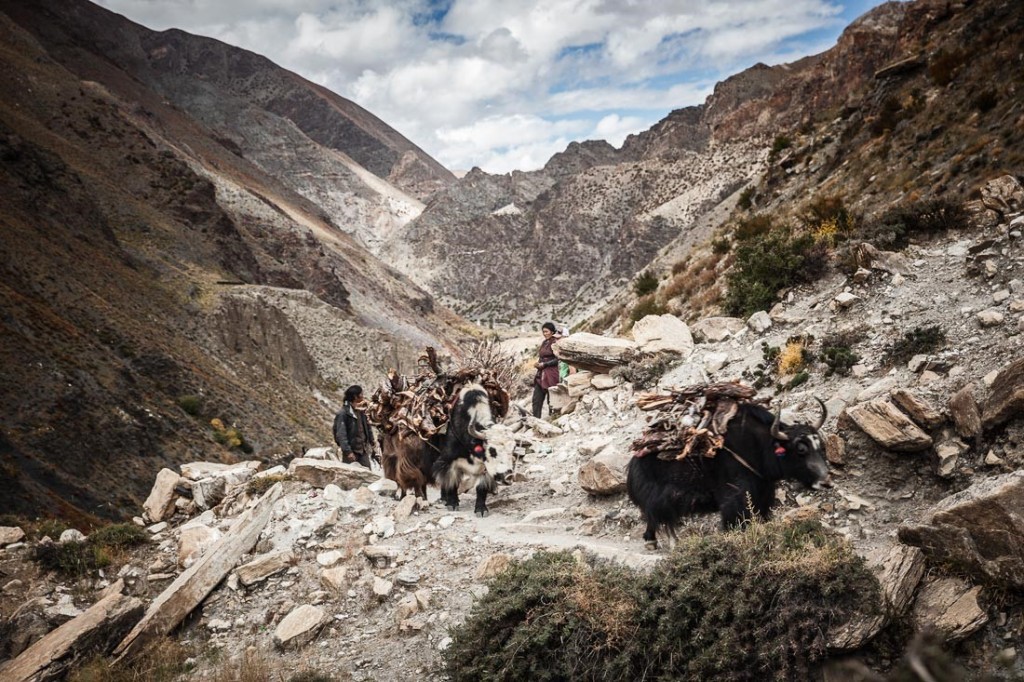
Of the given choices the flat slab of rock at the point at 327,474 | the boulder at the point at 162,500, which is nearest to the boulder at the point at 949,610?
the flat slab of rock at the point at 327,474

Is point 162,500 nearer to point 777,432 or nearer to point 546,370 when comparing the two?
point 546,370

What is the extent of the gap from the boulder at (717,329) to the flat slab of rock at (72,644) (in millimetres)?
10788

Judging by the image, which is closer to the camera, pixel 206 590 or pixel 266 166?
pixel 206 590

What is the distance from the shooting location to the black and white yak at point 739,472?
19.0 ft

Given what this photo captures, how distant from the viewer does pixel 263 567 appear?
7.11m

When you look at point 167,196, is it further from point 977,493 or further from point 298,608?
point 977,493

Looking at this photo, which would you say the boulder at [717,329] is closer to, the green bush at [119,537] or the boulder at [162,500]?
the boulder at [162,500]

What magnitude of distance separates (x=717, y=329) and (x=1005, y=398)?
291 inches

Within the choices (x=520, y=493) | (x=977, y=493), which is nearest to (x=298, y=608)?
(x=520, y=493)

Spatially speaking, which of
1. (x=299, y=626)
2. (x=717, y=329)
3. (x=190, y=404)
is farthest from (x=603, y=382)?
(x=190, y=404)

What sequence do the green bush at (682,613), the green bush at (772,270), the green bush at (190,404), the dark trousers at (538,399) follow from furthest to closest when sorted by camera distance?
the green bush at (190,404) < the dark trousers at (538,399) < the green bush at (772,270) < the green bush at (682,613)

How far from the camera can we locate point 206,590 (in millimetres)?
6855

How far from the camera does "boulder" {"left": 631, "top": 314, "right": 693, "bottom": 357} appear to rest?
1305 cm

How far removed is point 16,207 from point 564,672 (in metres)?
27.2
